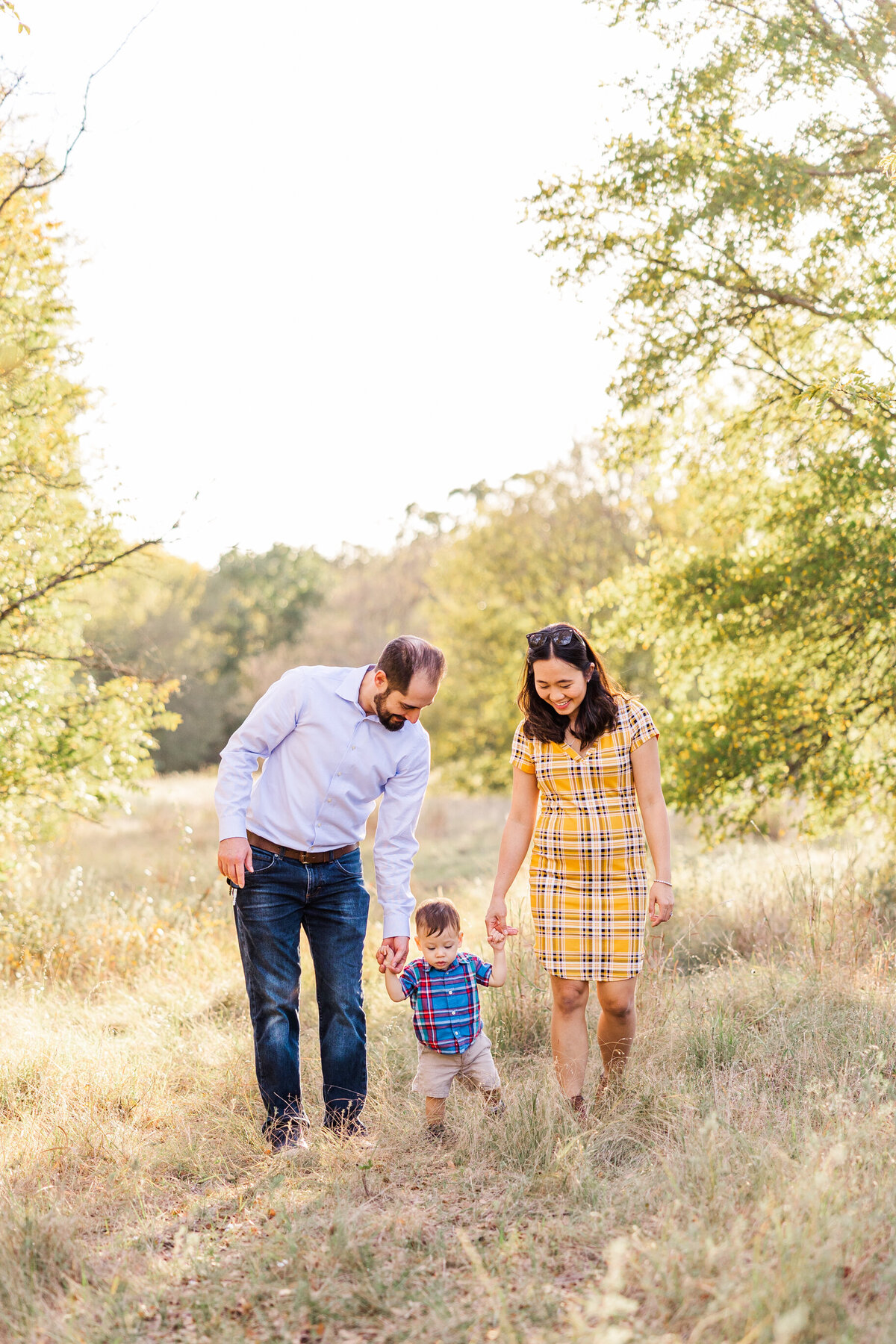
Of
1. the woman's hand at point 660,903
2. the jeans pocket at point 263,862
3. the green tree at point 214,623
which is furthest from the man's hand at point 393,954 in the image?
the green tree at point 214,623

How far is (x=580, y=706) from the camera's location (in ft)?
12.6

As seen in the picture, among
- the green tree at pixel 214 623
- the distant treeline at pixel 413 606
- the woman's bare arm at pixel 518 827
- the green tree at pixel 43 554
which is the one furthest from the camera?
the green tree at pixel 214 623

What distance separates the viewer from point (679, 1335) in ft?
7.54

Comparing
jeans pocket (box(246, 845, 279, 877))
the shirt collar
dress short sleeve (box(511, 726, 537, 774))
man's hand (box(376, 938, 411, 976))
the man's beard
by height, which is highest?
the shirt collar

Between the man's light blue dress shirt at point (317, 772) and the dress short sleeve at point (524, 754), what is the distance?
36 centimetres

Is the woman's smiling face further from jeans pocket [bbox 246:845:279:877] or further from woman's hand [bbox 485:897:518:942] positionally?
jeans pocket [bbox 246:845:279:877]

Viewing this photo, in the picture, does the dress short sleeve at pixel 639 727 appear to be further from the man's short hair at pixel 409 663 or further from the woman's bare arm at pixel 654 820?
the man's short hair at pixel 409 663

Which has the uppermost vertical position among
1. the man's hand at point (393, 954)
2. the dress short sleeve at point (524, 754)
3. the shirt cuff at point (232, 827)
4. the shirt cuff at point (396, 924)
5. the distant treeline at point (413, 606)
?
the distant treeline at point (413, 606)

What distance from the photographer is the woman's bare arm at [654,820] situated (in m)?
3.74

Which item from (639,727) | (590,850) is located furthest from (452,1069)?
(639,727)

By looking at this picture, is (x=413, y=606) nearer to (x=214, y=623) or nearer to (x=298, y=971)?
(x=214, y=623)

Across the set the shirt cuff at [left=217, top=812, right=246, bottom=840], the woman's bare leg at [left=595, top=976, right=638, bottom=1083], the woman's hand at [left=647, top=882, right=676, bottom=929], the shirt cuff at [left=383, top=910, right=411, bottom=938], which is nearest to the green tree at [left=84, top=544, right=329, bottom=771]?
the shirt cuff at [left=217, top=812, right=246, bottom=840]

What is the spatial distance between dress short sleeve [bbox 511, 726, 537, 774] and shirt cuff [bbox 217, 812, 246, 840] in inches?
39.9

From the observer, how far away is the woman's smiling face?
12.1 feet
